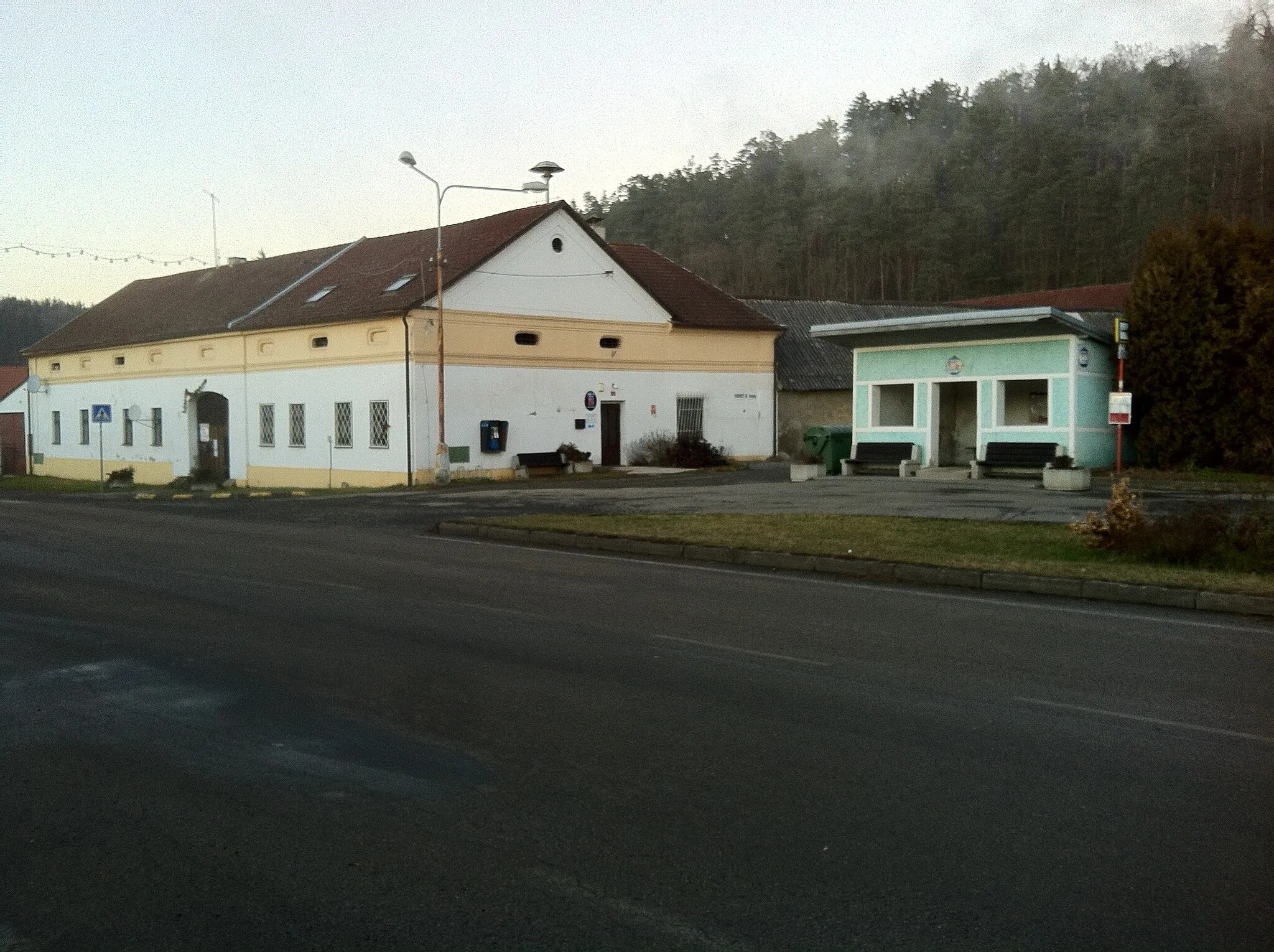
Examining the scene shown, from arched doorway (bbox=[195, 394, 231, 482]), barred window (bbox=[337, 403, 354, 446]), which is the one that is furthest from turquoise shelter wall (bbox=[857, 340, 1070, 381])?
arched doorway (bbox=[195, 394, 231, 482])

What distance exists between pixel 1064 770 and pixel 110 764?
15.6ft

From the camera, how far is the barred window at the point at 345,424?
3784cm

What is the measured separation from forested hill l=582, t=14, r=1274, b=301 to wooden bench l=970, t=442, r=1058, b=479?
28761 mm

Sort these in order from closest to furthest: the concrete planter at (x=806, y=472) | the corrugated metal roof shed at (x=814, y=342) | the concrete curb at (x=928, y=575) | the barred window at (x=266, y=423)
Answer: the concrete curb at (x=928, y=575) → the concrete planter at (x=806, y=472) → the barred window at (x=266, y=423) → the corrugated metal roof shed at (x=814, y=342)

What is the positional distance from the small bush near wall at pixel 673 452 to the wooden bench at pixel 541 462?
3449 millimetres

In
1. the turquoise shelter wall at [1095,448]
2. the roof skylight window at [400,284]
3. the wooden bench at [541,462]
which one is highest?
the roof skylight window at [400,284]

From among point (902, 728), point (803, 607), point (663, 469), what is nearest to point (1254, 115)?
point (663, 469)

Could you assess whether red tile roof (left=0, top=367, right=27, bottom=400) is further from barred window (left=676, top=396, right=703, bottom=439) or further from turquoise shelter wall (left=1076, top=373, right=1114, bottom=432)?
turquoise shelter wall (left=1076, top=373, right=1114, bottom=432)

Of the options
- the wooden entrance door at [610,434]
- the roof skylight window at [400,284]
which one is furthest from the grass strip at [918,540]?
the wooden entrance door at [610,434]

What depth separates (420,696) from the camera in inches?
307

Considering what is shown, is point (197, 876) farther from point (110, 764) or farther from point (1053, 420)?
point (1053, 420)

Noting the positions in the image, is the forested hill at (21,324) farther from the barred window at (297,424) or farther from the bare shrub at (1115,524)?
the bare shrub at (1115,524)

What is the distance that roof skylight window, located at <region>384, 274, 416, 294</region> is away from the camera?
3788 cm

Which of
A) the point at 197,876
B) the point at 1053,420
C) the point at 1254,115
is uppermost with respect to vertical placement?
the point at 1254,115
